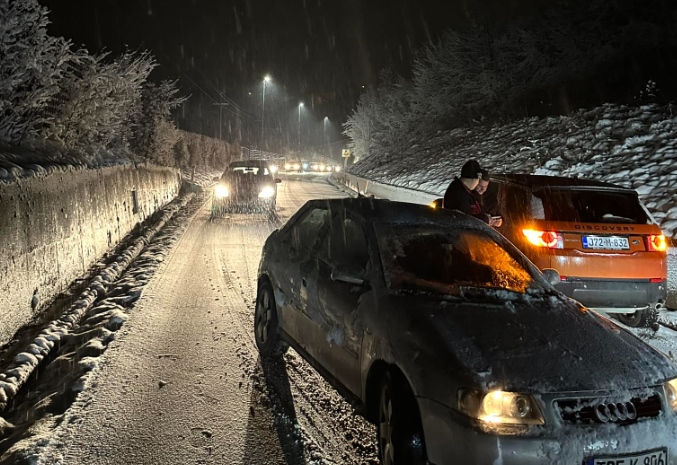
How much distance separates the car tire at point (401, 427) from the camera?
2.99 metres

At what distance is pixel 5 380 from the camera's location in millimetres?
4676

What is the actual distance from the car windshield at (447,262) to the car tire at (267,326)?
1.65 m

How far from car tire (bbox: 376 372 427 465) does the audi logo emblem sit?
0.88 metres

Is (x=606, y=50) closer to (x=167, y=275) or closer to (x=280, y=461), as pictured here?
(x=167, y=275)

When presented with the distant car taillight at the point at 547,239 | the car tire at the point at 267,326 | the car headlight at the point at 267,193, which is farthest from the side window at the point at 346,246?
the car headlight at the point at 267,193

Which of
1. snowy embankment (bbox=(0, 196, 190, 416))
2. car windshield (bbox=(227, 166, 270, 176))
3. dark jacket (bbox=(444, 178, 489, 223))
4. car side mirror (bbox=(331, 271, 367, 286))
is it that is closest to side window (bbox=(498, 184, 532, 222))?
dark jacket (bbox=(444, 178, 489, 223))

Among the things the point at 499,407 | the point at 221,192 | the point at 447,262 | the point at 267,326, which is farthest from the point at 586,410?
the point at 221,192

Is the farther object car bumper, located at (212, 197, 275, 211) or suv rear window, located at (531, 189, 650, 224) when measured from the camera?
car bumper, located at (212, 197, 275, 211)

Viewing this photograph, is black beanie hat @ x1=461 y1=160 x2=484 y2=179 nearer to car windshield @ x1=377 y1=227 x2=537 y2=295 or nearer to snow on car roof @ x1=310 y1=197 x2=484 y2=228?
snow on car roof @ x1=310 y1=197 x2=484 y2=228

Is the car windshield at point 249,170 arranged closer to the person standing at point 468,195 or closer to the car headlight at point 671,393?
the person standing at point 468,195

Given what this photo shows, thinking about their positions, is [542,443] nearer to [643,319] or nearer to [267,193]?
[643,319]

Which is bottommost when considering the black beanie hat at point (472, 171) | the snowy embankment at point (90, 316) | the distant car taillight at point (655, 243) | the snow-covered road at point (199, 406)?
the snow-covered road at point (199, 406)

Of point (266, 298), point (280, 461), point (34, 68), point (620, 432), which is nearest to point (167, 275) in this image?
point (266, 298)

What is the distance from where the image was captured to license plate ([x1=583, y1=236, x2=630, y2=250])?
587cm
